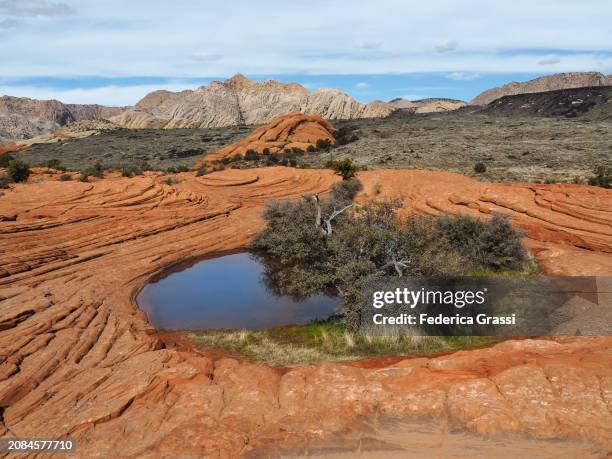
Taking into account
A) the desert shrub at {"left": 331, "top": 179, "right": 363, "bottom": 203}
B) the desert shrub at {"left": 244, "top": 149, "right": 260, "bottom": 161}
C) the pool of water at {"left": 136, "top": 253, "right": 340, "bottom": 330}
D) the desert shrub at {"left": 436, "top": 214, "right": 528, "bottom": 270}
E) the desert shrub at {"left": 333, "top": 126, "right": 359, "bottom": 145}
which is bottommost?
the pool of water at {"left": 136, "top": 253, "right": 340, "bottom": 330}

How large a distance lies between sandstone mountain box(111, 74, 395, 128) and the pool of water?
382ft

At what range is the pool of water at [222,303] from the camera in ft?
58.9

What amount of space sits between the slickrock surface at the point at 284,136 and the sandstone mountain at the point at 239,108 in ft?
215

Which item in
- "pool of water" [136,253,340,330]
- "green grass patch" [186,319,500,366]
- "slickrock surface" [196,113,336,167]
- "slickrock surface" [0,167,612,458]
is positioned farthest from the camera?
"slickrock surface" [196,113,336,167]

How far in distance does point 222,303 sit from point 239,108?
5374 inches

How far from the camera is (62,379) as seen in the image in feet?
38.8

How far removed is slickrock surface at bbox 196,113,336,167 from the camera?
64.4m

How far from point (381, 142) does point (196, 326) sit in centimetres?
4730

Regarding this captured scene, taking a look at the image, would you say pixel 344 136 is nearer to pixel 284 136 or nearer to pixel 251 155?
pixel 284 136

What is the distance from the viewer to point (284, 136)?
71312 mm

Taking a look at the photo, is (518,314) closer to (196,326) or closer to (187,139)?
(196,326)

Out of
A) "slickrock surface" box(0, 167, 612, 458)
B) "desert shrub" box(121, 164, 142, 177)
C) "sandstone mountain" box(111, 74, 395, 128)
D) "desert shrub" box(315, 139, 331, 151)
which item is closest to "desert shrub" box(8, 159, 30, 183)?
"desert shrub" box(121, 164, 142, 177)

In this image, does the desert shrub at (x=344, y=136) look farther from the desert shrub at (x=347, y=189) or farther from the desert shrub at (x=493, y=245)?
the desert shrub at (x=493, y=245)

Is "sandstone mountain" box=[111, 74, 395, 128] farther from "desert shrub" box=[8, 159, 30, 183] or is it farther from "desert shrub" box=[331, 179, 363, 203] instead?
"desert shrub" box=[331, 179, 363, 203]
